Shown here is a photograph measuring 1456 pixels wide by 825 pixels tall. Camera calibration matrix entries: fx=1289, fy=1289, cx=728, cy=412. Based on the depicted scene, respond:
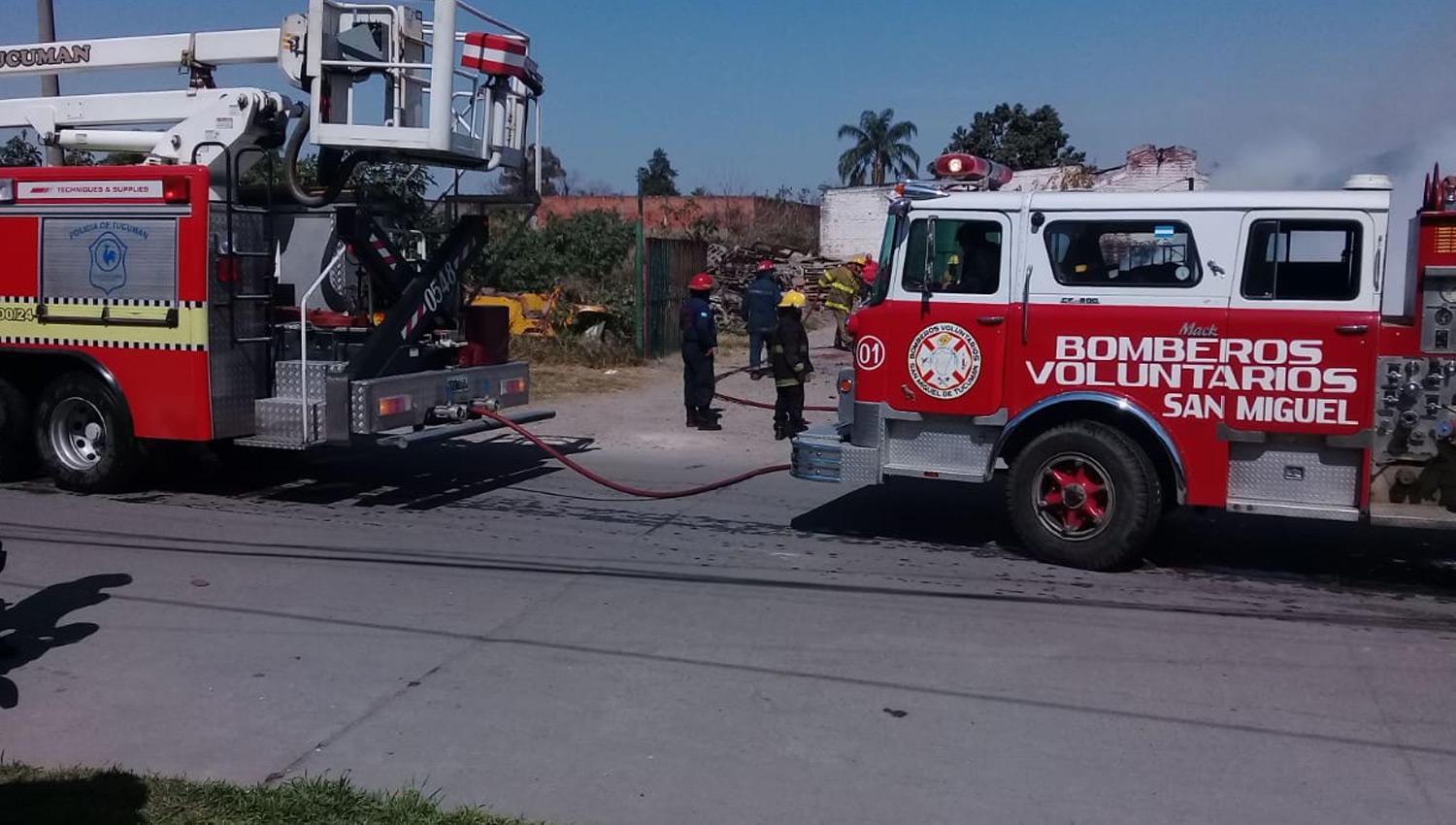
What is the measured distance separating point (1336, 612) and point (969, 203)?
3.31 m

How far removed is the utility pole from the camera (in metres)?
11.4

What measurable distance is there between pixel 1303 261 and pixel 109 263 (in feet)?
28.2

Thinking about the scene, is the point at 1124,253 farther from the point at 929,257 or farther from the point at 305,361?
the point at 305,361

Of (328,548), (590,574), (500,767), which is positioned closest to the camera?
(500,767)

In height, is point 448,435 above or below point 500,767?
above

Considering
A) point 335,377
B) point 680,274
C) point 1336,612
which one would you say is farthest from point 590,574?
point 680,274

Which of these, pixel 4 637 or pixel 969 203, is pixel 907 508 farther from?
pixel 4 637

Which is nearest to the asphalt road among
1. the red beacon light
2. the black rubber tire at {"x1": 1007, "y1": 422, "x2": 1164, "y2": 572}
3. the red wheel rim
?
the black rubber tire at {"x1": 1007, "y1": 422, "x2": 1164, "y2": 572}

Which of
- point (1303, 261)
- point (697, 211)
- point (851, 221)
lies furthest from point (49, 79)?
point (851, 221)

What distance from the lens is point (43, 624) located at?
6.97m

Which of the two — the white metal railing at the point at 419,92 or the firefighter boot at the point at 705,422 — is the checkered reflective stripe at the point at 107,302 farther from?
the firefighter boot at the point at 705,422

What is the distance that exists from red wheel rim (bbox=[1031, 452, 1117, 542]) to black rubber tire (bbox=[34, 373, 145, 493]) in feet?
23.0

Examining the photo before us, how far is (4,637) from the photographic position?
259 inches

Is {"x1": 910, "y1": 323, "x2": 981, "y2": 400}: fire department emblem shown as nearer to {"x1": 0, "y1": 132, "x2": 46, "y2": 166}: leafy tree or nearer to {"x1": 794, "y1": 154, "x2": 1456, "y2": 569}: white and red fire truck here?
{"x1": 794, "y1": 154, "x2": 1456, "y2": 569}: white and red fire truck
